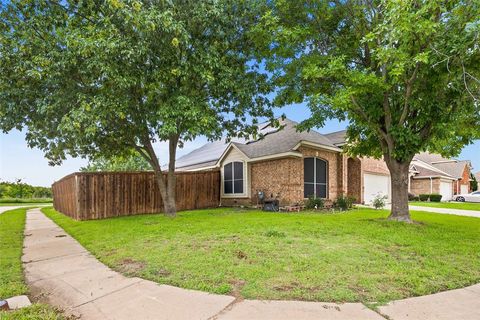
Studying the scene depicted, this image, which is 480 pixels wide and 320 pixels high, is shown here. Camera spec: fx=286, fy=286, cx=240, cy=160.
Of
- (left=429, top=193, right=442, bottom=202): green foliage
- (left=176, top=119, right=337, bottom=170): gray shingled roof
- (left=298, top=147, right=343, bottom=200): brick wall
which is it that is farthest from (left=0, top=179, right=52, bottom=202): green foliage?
(left=429, top=193, right=442, bottom=202): green foliage

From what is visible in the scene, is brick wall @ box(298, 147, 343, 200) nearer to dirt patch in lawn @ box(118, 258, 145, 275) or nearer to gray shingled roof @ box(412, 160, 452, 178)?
dirt patch in lawn @ box(118, 258, 145, 275)

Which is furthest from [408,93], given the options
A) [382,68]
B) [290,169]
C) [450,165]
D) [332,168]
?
[450,165]

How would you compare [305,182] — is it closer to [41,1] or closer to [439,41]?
[439,41]

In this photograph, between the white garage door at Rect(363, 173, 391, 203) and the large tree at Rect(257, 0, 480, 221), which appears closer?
the large tree at Rect(257, 0, 480, 221)

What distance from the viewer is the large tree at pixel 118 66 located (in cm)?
812

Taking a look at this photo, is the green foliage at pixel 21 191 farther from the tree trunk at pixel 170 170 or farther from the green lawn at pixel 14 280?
the green lawn at pixel 14 280

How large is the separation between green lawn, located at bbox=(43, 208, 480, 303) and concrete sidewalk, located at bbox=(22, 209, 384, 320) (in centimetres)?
20

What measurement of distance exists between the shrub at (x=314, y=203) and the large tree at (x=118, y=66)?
6.10 metres

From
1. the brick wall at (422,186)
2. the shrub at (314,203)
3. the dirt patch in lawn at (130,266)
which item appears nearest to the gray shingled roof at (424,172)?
the brick wall at (422,186)

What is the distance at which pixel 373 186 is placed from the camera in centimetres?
1927

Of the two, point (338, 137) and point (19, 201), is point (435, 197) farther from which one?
point (19, 201)

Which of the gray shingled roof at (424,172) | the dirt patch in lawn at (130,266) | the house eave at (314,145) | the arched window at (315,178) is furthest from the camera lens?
the gray shingled roof at (424,172)

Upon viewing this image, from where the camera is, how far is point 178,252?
533 cm

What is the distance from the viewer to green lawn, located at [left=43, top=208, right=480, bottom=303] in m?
3.63
